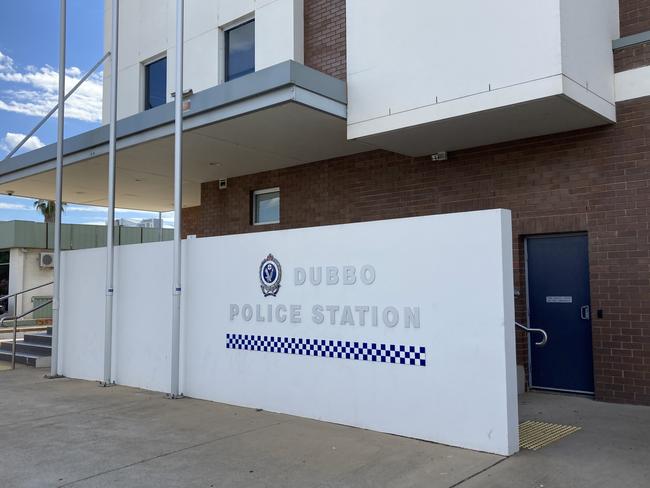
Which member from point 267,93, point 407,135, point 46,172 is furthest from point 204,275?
point 46,172

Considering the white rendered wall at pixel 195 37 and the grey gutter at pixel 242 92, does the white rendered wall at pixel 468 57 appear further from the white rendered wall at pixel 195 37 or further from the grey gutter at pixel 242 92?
the white rendered wall at pixel 195 37

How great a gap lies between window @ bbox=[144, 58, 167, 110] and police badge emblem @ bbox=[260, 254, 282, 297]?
644cm

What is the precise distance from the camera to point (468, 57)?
8070 mm

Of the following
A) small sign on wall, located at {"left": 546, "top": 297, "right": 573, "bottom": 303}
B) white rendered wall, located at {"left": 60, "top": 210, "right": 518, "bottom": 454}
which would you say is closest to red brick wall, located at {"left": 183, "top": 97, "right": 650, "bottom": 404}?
small sign on wall, located at {"left": 546, "top": 297, "right": 573, "bottom": 303}

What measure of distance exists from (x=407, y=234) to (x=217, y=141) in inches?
196

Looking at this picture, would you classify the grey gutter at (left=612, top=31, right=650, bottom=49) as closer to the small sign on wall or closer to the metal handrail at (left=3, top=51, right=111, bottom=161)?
the small sign on wall

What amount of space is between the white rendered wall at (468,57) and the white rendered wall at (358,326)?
221 centimetres

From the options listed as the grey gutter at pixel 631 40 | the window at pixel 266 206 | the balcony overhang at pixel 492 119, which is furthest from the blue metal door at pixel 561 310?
the window at pixel 266 206

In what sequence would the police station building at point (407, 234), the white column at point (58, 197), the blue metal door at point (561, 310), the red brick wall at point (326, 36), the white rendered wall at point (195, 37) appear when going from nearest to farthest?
the police station building at point (407, 234) → the blue metal door at point (561, 310) → the red brick wall at point (326, 36) → the white rendered wall at point (195, 37) → the white column at point (58, 197)

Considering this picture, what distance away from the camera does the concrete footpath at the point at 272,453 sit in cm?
537

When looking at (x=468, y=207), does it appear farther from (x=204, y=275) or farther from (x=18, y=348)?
(x=18, y=348)

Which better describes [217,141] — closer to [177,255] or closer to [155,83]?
[177,255]

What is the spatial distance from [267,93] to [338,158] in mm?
3448

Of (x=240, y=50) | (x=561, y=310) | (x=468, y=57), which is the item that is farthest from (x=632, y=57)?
(x=240, y=50)
